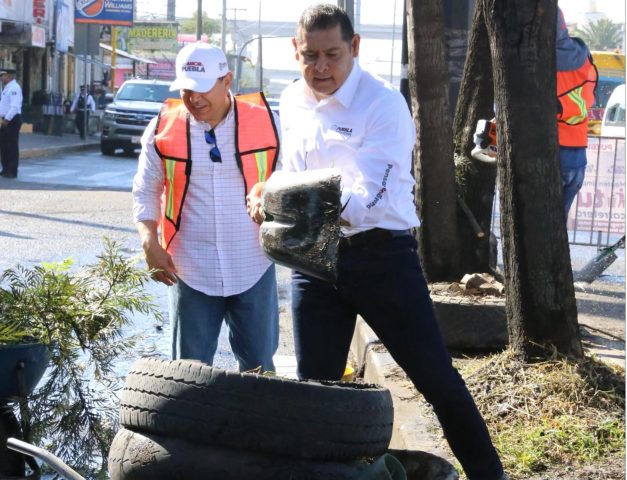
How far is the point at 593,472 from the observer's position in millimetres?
4566

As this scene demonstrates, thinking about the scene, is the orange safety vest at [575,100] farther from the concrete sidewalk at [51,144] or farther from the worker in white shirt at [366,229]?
the concrete sidewalk at [51,144]

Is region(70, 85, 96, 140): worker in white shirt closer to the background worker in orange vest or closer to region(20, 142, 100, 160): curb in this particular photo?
region(20, 142, 100, 160): curb

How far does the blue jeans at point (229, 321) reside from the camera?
486 centimetres

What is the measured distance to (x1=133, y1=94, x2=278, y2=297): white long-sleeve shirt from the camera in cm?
480

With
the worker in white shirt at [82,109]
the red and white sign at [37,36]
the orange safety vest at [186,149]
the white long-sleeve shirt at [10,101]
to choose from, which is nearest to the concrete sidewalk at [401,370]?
the orange safety vest at [186,149]

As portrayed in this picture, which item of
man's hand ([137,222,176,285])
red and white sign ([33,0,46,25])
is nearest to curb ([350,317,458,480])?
man's hand ([137,222,176,285])

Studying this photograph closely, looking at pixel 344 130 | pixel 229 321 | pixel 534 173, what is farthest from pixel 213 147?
pixel 534 173

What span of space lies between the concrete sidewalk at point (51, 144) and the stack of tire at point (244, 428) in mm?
26145

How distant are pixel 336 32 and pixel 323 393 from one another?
1380mm

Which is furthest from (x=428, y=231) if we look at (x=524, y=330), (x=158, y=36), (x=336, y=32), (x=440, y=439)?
(x=158, y=36)

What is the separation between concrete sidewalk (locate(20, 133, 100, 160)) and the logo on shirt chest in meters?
25.5

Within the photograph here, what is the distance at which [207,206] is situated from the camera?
482 cm

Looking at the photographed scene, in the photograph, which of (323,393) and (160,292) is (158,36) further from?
(323,393)

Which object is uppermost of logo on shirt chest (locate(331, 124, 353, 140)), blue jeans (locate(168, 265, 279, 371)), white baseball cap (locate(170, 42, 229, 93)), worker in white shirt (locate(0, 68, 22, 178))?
white baseball cap (locate(170, 42, 229, 93))
